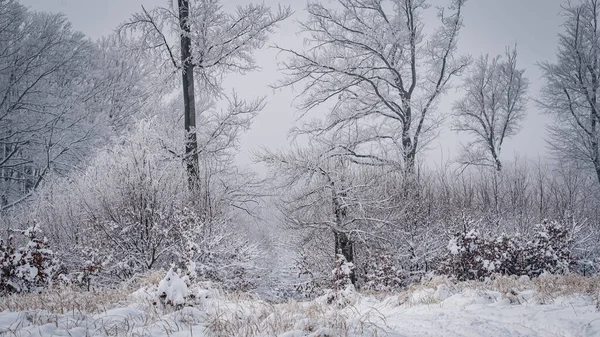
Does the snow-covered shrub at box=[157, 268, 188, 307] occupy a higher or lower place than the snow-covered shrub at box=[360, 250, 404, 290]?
higher

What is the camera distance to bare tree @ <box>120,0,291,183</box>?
900 centimetres

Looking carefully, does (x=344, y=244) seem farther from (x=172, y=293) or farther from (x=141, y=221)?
(x=172, y=293)

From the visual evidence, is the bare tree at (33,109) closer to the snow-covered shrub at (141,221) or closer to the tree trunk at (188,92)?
the snow-covered shrub at (141,221)

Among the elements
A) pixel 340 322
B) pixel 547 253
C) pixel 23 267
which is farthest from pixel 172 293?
pixel 547 253

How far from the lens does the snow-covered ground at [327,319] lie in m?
2.59

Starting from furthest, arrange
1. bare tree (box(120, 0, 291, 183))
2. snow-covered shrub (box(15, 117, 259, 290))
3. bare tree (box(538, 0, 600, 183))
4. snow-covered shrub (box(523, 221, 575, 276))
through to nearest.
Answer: bare tree (box(538, 0, 600, 183))
bare tree (box(120, 0, 291, 183))
snow-covered shrub (box(523, 221, 575, 276))
snow-covered shrub (box(15, 117, 259, 290))

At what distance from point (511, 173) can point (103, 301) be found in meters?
12.7

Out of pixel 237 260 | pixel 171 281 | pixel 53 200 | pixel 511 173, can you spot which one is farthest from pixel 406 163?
pixel 53 200

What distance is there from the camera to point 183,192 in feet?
28.8

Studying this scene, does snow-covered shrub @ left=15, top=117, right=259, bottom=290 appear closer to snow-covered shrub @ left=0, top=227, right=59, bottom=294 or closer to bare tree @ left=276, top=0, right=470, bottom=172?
snow-covered shrub @ left=0, top=227, right=59, bottom=294

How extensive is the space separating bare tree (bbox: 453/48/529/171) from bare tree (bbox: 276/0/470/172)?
5726 millimetres

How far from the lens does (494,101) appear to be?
16.0 m

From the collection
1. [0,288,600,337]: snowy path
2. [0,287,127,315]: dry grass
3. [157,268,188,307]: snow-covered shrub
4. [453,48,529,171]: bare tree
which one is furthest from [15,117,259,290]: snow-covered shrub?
[453,48,529,171]: bare tree

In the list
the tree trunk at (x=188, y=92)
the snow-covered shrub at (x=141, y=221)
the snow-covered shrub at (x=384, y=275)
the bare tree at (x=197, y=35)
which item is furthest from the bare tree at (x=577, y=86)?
the tree trunk at (x=188, y=92)
